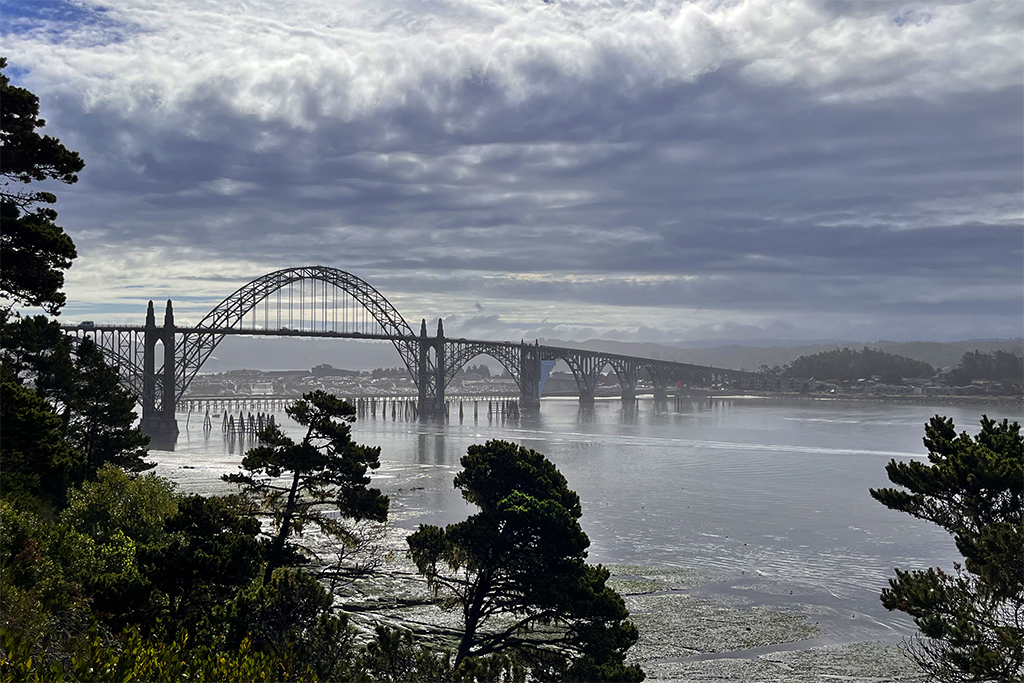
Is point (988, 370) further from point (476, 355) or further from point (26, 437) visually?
point (26, 437)

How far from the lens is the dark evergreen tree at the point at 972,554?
14453 millimetres

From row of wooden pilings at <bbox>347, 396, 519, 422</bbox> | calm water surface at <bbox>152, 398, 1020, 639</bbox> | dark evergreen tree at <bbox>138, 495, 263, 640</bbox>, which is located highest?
dark evergreen tree at <bbox>138, 495, 263, 640</bbox>

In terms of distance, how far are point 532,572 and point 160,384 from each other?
7912cm

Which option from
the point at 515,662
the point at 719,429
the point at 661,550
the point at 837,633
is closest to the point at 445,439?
the point at 719,429

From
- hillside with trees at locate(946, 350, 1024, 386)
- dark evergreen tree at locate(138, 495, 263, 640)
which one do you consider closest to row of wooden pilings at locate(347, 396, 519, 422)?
dark evergreen tree at locate(138, 495, 263, 640)

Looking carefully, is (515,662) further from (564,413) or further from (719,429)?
(564,413)

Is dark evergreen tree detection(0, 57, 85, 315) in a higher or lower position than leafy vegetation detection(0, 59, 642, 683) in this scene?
higher

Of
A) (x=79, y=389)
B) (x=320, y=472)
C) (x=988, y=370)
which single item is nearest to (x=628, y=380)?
(x=988, y=370)

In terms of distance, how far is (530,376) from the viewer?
14550cm

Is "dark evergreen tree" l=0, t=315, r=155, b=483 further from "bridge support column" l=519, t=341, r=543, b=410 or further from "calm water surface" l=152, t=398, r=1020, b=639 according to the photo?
"bridge support column" l=519, t=341, r=543, b=410

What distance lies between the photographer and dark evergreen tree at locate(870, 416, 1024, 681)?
47.4ft

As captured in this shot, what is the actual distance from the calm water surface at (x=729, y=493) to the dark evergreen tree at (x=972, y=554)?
604 centimetres

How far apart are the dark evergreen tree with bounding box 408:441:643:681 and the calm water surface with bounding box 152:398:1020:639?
8.97 m

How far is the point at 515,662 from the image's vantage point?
1680cm
